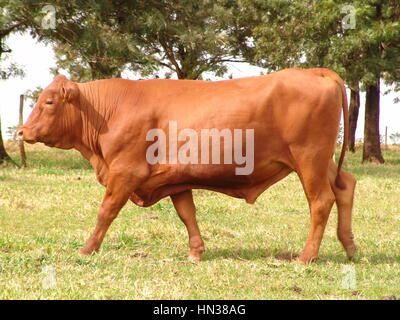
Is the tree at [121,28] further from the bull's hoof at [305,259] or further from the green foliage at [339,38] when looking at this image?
the bull's hoof at [305,259]

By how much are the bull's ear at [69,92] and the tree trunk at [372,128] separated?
17576 mm

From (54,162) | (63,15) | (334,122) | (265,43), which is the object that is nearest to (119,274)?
(334,122)

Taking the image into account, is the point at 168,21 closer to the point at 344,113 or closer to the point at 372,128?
the point at 372,128

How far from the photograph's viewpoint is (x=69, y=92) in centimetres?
657

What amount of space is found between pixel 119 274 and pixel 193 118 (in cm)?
172

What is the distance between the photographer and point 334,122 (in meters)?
6.38

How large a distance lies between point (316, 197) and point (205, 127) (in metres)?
1.33

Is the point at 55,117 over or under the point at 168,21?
under

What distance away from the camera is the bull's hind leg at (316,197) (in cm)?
634

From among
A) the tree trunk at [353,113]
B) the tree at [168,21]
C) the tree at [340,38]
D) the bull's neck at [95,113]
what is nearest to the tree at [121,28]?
the tree at [168,21]

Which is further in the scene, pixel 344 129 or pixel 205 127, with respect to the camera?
pixel 344 129

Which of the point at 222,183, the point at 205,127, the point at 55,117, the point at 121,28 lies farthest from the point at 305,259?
the point at 121,28

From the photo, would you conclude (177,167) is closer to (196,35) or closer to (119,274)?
(119,274)

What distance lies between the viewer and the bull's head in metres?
6.52
